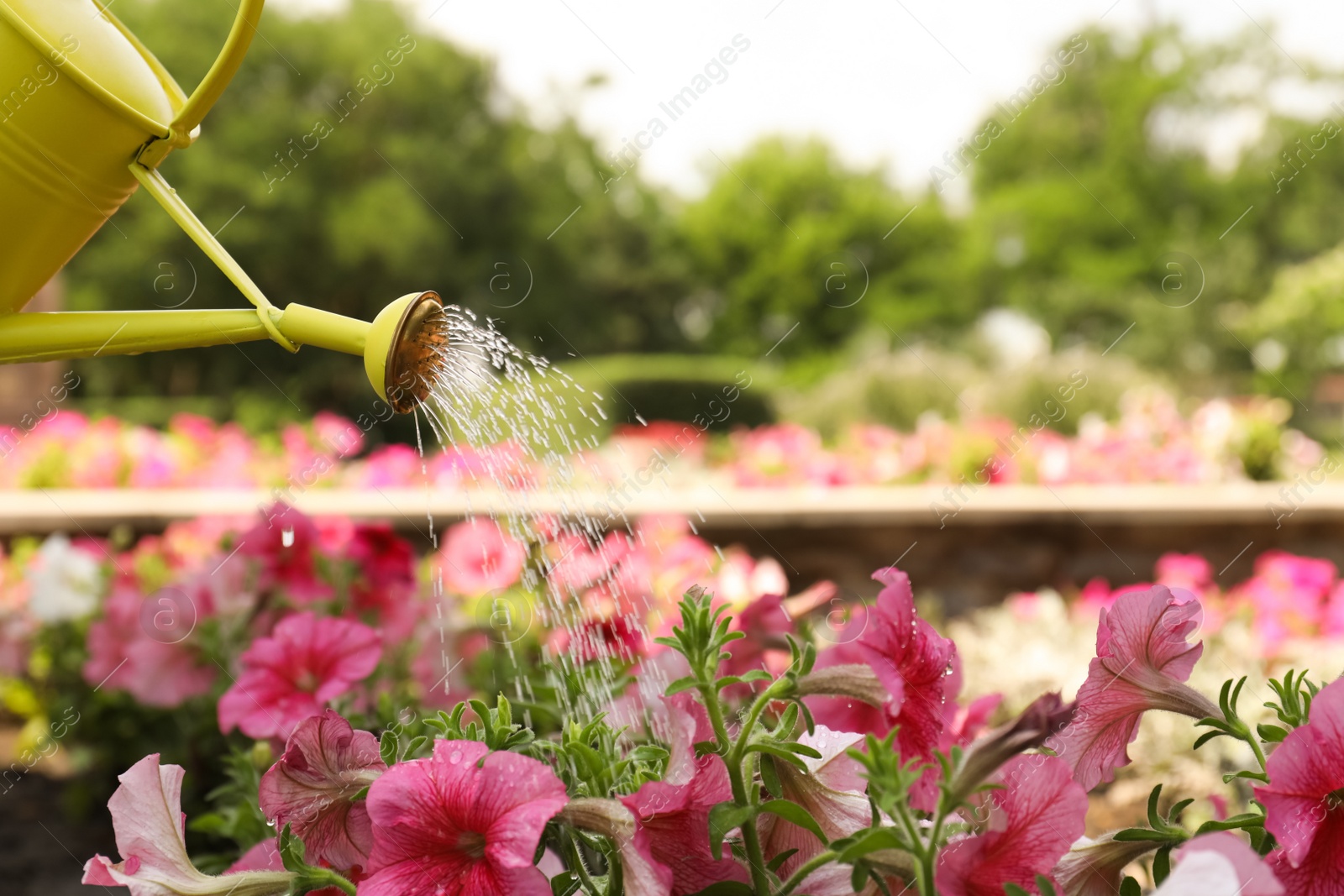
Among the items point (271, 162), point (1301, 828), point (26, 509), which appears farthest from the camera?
point (271, 162)

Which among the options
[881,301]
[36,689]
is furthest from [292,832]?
[881,301]

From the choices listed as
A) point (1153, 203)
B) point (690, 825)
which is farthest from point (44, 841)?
point (1153, 203)

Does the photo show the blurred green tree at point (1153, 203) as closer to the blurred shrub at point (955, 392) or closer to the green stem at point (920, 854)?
the blurred shrub at point (955, 392)

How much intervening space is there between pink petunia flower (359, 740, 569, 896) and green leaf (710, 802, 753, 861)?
0.25 feet

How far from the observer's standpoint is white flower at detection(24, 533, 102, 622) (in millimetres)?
2348

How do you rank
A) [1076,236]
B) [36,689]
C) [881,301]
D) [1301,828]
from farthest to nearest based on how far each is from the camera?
[881,301] < [1076,236] < [36,689] < [1301,828]

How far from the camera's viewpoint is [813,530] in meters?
3.88

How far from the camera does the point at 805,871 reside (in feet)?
1.73

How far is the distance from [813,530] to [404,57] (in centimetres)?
2169

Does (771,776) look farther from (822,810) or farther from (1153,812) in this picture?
(1153,812)

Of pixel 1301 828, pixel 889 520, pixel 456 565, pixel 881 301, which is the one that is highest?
pixel 881 301

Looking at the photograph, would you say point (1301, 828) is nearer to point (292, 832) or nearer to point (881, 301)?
point (292, 832)

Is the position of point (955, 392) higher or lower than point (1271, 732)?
higher

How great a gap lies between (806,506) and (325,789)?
3.32 metres
